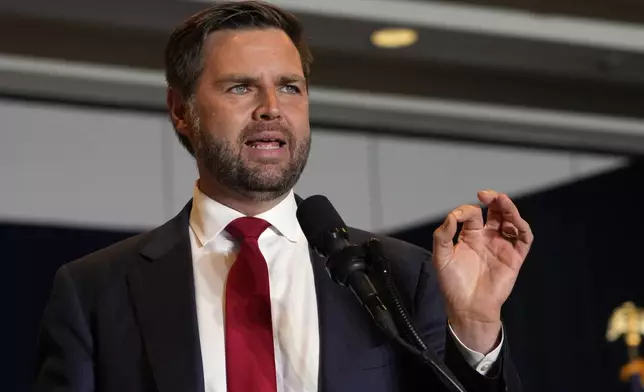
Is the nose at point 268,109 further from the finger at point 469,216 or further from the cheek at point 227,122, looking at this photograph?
the finger at point 469,216

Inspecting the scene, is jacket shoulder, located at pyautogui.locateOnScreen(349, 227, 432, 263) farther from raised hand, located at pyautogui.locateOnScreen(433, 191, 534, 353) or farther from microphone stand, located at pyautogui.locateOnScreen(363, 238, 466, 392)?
microphone stand, located at pyautogui.locateOnScreen(363, 238, 466, 392)

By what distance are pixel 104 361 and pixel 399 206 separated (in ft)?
15.5

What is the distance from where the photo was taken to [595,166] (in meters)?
7.02

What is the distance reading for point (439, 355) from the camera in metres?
1.85

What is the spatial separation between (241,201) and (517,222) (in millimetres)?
472

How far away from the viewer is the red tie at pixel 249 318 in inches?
70.9

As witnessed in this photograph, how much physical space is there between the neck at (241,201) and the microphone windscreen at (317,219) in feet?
0.71

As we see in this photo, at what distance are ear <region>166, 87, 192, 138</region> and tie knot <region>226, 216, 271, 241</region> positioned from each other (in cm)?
21

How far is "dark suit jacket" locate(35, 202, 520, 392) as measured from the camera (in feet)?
5.92

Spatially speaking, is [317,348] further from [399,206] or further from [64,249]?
[399,206]

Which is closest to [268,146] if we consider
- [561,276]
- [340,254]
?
[340,254]

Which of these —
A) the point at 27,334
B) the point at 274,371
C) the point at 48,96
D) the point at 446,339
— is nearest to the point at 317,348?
the point at 274,371

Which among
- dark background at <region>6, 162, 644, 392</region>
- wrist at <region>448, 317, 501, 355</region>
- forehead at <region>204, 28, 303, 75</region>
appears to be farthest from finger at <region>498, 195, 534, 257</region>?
dark background at <region>6, 162, 644, 392</region>

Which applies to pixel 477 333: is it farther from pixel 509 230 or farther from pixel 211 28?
pixel 211 28
